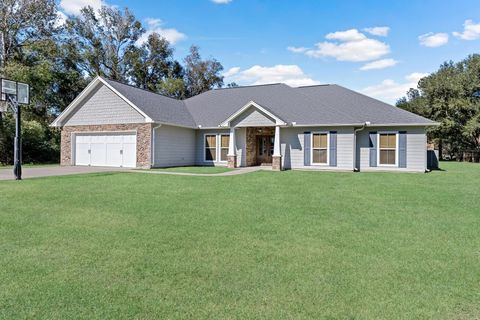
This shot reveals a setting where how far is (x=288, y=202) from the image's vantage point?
336 inches

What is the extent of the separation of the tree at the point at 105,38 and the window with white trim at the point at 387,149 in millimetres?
33172

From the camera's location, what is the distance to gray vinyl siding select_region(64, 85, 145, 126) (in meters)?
19.5

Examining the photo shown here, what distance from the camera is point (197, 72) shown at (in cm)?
4394

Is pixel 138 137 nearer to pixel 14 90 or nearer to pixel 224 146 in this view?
pixel 224 146

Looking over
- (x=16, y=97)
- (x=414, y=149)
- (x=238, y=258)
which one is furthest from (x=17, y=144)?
(x=414, y=149)

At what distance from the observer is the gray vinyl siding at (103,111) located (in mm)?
19516

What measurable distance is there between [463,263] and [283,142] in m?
15.5

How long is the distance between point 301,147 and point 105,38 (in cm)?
3221

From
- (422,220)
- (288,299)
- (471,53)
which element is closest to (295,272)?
(288,299)

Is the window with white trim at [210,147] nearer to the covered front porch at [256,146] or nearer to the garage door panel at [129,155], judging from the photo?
the covered front porch at [256,146]

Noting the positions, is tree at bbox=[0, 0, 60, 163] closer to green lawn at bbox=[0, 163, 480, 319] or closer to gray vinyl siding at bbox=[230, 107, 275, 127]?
gray vinyl siding at bbox=[230, 107, 275, 127]

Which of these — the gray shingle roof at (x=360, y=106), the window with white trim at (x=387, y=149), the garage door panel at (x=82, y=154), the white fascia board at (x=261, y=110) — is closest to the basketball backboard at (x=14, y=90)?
the garage door panel at (x=82, y=154)

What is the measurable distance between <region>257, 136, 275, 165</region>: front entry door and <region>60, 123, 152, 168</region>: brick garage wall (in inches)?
299

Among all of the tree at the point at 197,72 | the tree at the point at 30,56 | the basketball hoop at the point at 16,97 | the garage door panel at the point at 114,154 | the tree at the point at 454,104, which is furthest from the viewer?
the tree at the point at 197,72
